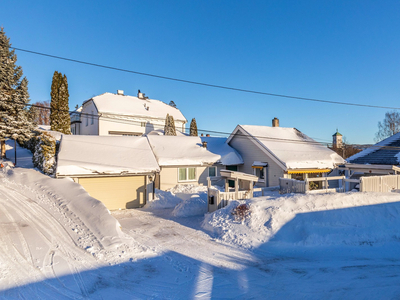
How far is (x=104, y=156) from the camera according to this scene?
59.1 feet

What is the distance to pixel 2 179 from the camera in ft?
51.3

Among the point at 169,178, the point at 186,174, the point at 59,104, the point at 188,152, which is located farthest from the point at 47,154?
the point at 59,104

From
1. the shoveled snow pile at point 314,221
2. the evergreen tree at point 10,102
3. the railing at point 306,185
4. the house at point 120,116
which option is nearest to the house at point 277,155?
the railing at point 306,185

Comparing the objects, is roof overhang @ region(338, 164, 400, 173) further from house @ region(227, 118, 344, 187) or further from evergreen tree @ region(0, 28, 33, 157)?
evergreen tree @ region(0, 28, 33, 157)

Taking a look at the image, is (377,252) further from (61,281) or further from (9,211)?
(9,211)

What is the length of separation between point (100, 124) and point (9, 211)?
932 inches

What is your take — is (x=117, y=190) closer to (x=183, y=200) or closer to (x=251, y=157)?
(x=183, y=200)

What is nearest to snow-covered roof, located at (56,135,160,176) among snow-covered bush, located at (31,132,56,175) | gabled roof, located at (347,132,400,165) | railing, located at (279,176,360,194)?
snow-covered bush, located at (31,132,56,175)

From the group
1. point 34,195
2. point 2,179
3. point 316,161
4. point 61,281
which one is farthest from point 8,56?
point 316,161

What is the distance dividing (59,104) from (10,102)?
11.2 meters

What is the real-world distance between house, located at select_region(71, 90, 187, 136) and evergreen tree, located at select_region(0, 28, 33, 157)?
25.3 feet

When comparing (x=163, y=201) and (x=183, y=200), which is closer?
(x=163, y=201)

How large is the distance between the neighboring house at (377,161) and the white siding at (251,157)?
544cm

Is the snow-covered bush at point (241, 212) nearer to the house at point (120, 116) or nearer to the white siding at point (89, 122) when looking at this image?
the house at point (120, 116)
